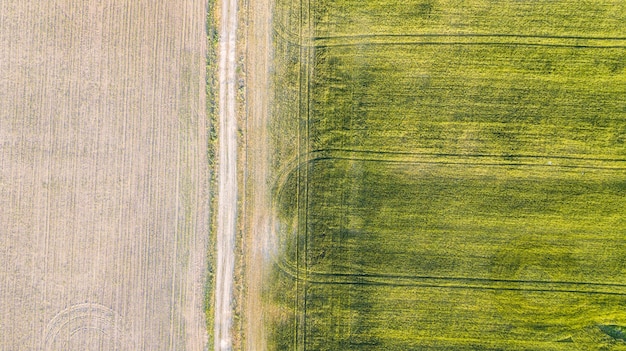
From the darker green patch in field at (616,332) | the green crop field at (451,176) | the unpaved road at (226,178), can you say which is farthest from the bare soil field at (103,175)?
the darker green patch in field at (616,332)

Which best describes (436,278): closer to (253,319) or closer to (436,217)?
(436,217)

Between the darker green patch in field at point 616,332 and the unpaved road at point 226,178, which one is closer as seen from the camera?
the darker green patch in field at point 616,332

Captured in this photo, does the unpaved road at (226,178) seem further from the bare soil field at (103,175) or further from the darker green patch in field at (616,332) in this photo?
the darker green patch in field at (616,332)

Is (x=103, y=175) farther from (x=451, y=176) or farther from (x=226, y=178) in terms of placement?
(x=451, y=176)

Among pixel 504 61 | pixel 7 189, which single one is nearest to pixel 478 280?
pixel 504 61

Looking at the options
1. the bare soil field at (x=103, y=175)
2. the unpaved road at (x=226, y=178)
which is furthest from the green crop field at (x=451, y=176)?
the bare soil field at (x=103, y=175)

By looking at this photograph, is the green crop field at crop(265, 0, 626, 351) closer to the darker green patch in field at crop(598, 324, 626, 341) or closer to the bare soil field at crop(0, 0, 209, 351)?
the darker green patch in field at crop(598, 324, 626, 341)

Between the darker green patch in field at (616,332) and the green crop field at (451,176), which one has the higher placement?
the green crop field at (451,176)
